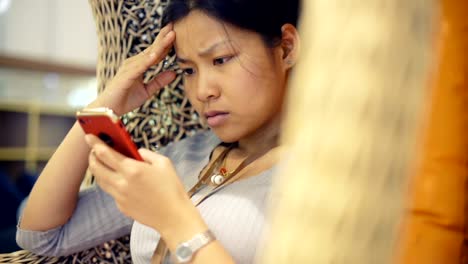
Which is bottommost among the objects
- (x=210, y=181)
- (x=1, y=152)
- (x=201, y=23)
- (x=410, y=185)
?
(x=1, y=152)

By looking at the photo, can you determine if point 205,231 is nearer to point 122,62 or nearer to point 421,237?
point 421,237

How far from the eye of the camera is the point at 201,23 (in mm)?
625

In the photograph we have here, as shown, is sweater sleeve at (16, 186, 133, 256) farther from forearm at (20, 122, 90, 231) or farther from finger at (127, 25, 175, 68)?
finger at (127, 25, 175, 68)

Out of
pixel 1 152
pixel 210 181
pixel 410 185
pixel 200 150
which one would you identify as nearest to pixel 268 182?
pixel 210 181

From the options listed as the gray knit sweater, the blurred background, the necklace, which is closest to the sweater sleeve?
the gray knit sweater

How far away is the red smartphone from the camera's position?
448 millimetres

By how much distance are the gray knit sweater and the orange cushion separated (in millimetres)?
266

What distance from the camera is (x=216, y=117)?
2.12 feet

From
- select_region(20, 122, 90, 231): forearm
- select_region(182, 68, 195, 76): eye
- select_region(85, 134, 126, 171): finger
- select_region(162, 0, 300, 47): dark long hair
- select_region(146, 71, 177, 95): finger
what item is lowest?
select_region(20, 122, 90, 231): forearm

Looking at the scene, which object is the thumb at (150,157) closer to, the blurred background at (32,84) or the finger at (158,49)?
the finger at (158,49)

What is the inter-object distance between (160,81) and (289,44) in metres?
0.26

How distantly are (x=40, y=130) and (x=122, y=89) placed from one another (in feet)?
6.08

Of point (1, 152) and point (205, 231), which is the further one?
point (1, 152)

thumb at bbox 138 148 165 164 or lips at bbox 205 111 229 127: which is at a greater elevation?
lips at bbox 205 111 229 127
